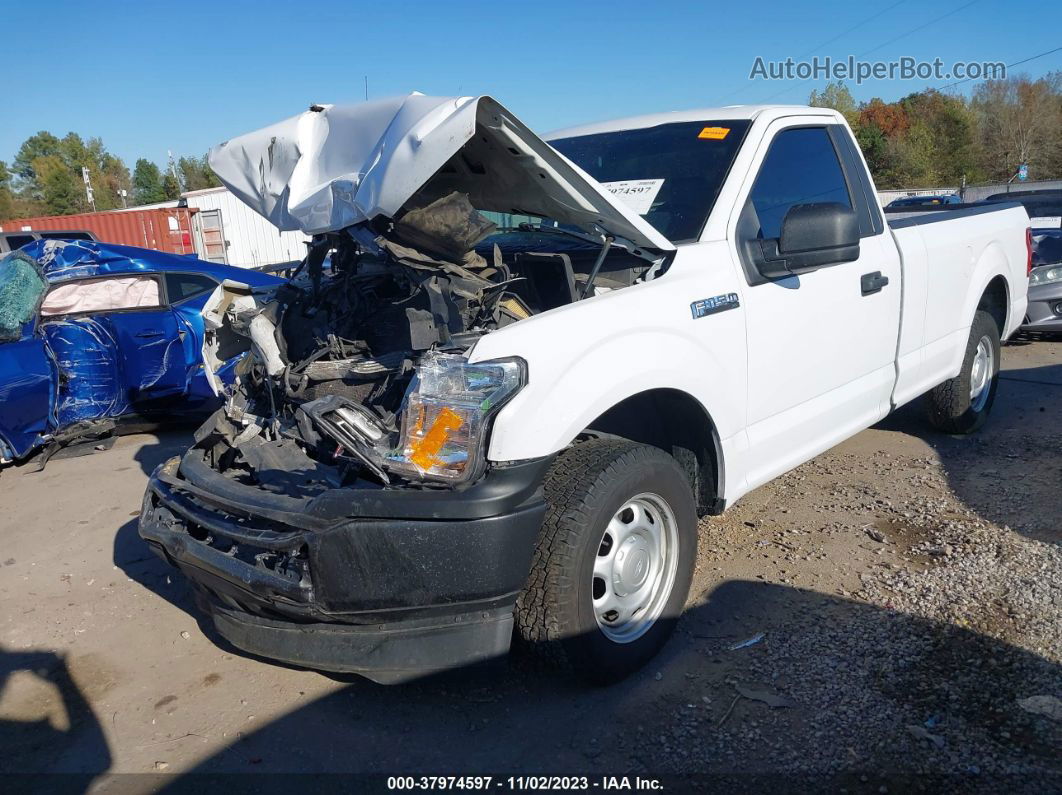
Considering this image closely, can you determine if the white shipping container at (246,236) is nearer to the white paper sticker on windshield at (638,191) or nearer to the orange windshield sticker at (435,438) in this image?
the white paper sticker on windshield at (638,191)

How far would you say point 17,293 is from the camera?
6184 millimetres

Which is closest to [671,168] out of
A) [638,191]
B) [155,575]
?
[638,191]

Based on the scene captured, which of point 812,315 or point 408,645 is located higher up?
point 812,315

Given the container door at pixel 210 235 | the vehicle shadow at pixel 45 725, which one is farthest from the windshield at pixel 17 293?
the container door at pixel 210 235

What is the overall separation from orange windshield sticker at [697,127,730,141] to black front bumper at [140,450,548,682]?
204 cm

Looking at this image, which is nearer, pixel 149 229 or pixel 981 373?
pixel 981 373

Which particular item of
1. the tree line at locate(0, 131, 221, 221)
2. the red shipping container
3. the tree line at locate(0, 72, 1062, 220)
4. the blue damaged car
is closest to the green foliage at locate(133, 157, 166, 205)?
the tree line at locate(0, 131, 221, 221)

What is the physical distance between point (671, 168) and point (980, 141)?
52708 millimetres

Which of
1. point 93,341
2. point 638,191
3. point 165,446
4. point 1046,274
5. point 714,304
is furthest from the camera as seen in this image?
point 1046,274

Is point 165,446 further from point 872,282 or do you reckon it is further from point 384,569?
point 872,282

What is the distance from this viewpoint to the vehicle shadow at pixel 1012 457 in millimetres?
4422

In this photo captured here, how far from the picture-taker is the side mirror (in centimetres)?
342

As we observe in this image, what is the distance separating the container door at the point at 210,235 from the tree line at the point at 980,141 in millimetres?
35136

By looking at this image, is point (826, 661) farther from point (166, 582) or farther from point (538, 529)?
point (166, 582)
